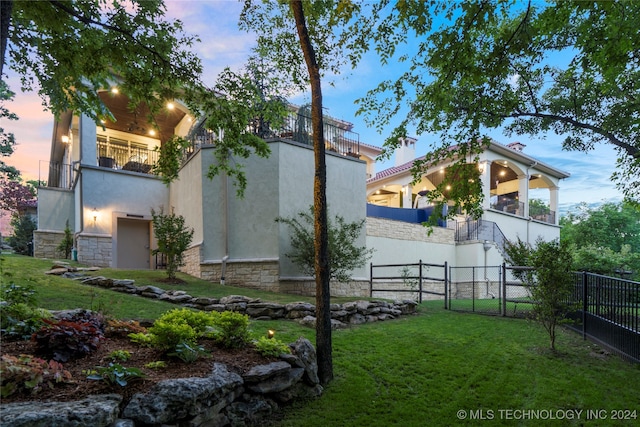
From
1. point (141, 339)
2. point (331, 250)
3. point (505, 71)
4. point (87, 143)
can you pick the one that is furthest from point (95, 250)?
point (505, 71)

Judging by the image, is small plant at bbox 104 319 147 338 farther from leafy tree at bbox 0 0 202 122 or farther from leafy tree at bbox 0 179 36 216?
leafy tree at bbox 0 179 36 216

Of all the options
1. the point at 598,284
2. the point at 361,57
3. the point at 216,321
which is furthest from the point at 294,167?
the point at 598,284

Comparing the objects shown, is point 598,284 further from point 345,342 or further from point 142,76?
point 142,76

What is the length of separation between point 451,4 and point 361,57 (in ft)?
6.25

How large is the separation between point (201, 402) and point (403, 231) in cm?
1381

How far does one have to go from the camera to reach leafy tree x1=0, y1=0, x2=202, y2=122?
4.86 metres

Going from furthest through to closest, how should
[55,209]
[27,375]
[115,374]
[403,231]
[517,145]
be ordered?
[517,145] → [403,231] → [55,209] → [115,374] → [27,375]

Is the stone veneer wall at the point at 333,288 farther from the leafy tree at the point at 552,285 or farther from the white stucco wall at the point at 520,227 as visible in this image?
the white stucco wall at the point at 520,227

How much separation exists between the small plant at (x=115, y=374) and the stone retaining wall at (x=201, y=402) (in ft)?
0.68

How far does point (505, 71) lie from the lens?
5820mm

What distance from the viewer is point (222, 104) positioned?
6168 mm

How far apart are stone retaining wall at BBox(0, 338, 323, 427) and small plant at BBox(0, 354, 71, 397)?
227 mm

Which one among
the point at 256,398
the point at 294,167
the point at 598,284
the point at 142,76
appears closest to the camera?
the point at 256,398

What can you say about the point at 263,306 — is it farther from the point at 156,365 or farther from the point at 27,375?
the point at 27,375
